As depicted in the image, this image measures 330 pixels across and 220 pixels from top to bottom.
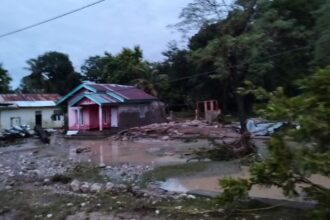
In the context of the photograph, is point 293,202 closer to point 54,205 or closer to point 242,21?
point 54,205

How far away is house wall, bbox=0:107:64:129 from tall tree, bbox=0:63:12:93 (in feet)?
40.8

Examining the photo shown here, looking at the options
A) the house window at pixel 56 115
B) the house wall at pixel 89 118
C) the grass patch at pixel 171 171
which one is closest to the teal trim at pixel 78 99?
the house wall at pixel 89 118

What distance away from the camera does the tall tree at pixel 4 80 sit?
58.3 m

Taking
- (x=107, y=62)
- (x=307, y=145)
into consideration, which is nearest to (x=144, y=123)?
(x=107, y=62)

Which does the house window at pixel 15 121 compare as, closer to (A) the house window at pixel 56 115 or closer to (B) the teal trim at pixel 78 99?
(A) the house window at pixel 56 115

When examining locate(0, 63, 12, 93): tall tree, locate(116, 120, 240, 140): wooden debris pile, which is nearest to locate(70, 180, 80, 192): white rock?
locate(116, 120, 240, 140): wooden debris pile

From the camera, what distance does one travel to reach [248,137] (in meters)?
19.4

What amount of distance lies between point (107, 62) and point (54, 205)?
49.8m

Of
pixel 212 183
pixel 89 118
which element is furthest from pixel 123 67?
pixel 212 183

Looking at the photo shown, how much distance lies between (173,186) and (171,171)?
3.02 meters

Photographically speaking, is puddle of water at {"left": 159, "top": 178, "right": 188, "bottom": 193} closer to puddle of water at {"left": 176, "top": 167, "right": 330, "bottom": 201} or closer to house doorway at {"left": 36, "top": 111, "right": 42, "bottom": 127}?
puddle of water at {"left": 176, "top": 167, "right": 330, "bottom": 201}

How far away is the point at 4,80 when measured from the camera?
5959 cm

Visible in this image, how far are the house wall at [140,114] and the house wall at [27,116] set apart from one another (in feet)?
39.7

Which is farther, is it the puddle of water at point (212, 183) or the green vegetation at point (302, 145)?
the puddle of water at point (212, 183)
